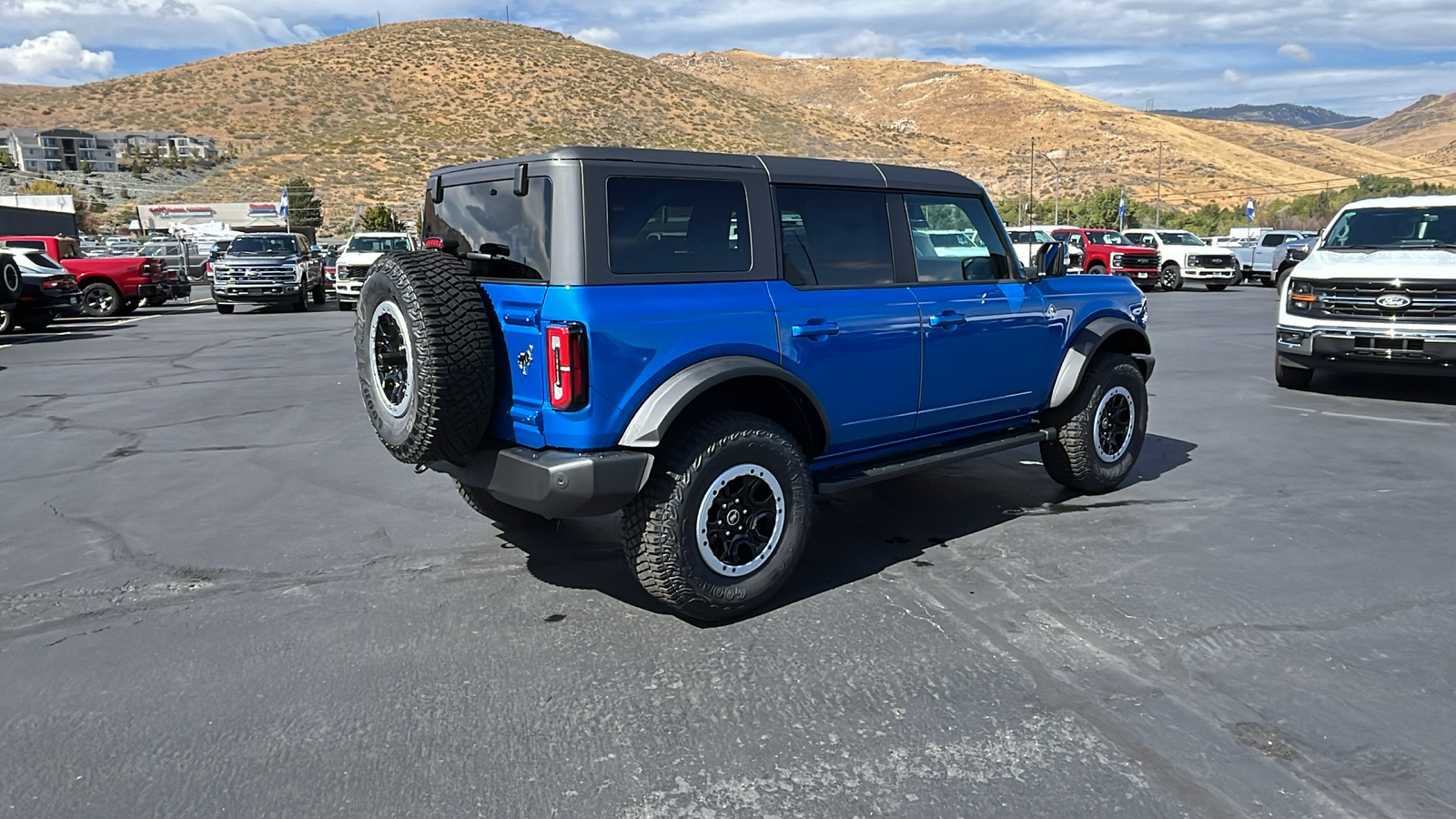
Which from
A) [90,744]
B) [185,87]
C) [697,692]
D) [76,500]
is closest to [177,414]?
[76,500]

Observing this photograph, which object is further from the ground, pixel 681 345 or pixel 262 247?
pixel 262 247

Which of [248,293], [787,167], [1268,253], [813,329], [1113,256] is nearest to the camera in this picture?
[813,329]

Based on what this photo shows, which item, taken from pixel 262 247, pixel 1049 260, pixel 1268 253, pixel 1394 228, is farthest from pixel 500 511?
pixel 1268 253

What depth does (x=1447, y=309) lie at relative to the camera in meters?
9.15

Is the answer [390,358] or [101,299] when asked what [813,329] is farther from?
[101,299]

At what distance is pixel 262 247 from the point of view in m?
24.0

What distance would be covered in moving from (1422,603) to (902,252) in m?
2.90

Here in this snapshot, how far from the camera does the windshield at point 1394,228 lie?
10.2 metres

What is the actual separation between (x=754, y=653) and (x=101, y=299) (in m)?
23.0

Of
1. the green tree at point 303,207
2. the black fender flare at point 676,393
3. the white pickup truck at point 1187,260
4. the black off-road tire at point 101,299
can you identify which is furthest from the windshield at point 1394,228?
the green tree at point 303,207

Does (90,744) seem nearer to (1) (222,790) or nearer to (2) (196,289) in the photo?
(1) (222,790)

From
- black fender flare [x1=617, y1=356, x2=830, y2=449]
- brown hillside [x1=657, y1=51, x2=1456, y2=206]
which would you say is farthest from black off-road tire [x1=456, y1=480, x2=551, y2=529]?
brown hillside [x1=657, y1=51, x2=1456, y2=206]

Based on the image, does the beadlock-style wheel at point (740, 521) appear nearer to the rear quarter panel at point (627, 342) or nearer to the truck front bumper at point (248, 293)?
the rear quarter panel at point (627, 342)

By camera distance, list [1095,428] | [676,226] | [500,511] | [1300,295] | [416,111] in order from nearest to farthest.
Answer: [676,226]
[500,511]
[1095,428]
[1300,295]
[416,111]
